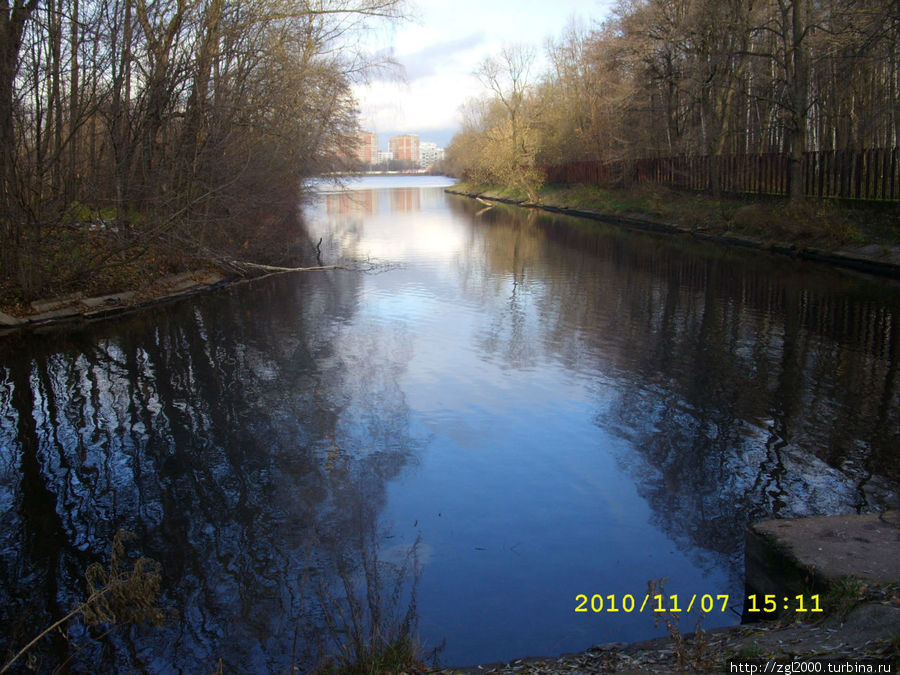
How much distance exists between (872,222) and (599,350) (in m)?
14.5

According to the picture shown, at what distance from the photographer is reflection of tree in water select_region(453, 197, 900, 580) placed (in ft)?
21.2

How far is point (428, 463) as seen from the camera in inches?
290

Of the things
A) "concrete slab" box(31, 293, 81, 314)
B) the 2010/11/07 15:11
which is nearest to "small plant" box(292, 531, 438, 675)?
the 2010/11/07 15:11

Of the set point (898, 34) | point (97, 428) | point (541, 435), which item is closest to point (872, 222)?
point (898, 34)

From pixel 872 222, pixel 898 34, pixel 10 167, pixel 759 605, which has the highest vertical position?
pixel 898 34

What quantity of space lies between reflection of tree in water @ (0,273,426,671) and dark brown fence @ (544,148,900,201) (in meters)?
18.1

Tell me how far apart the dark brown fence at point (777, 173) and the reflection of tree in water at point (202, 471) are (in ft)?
59.5

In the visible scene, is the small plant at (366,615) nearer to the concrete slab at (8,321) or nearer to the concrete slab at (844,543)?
the concrete slab at (844,543)

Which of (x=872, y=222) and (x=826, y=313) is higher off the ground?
(x=872, y=222)

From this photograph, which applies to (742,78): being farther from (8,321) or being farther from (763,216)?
(8,321)

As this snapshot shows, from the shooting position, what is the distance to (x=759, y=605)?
4930mm

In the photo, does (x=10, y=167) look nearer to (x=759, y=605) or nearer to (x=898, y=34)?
(x=759, y=605)

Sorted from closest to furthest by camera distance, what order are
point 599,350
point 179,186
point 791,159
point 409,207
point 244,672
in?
point 244,672 → point 599,350 → point 179,186 → point 791,159 → point 409,207

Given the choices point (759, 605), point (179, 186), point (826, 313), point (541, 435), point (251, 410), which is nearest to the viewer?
point (759, 605)
